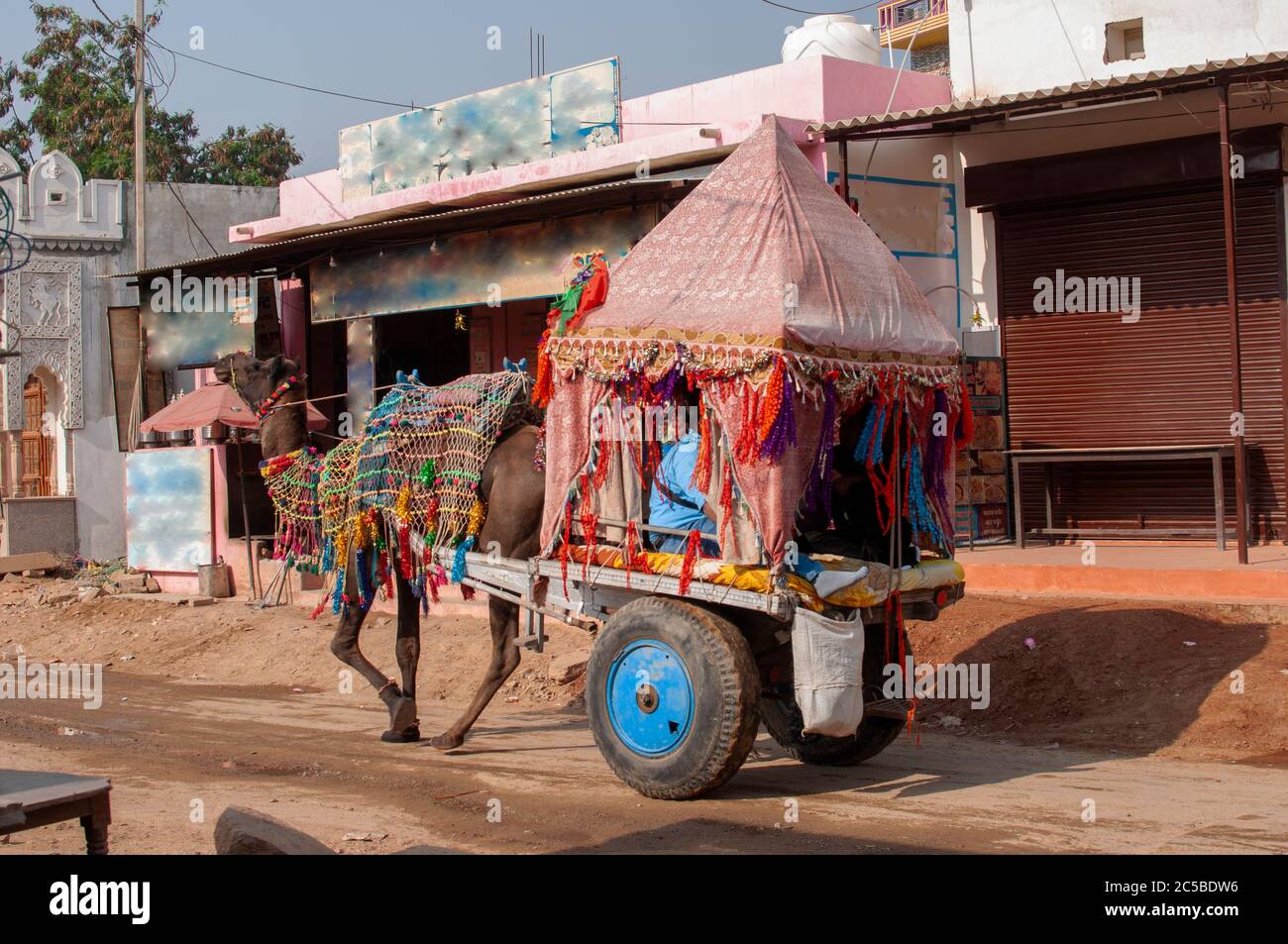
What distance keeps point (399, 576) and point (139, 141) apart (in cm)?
1571

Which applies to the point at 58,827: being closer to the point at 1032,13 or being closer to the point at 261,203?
the point at 1032,13

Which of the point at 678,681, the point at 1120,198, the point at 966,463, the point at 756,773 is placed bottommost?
the point at 756,773

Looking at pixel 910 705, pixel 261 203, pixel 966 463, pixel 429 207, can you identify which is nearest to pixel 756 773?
pixel 910 705

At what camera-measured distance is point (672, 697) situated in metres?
7.18

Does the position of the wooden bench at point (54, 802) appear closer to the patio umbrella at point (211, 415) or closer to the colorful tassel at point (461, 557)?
the colorful tassel at point (461, 557)

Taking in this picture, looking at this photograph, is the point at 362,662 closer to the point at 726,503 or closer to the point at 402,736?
the point at 402,736

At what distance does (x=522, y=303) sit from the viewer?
787 inches

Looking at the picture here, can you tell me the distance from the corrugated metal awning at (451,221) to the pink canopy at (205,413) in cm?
180

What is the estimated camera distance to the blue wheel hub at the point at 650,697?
715cm

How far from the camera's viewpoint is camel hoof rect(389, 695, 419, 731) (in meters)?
9.47

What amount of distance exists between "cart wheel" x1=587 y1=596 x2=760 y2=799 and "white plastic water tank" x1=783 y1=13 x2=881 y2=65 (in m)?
9.73

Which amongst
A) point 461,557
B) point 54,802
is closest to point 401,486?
point 461,557
